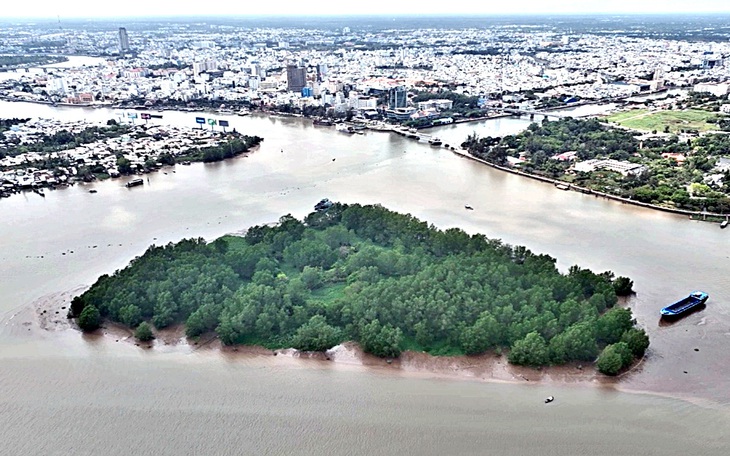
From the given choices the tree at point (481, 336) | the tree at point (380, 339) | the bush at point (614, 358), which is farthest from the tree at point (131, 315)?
the bush at point (614, 358)

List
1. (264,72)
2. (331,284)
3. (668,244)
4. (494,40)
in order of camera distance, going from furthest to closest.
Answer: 1. (494,40)
2. (264,72)
3. (668,244)
4. (331,284)

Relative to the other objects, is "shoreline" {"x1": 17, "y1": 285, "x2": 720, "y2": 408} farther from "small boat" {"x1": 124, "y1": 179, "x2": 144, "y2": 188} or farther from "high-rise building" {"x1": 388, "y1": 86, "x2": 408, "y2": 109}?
"high-rise building" {"x1": 388, "y1": 86, "x2": 408, "y2": 109}

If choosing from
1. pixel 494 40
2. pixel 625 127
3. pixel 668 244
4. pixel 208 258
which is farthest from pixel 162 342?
pixel 494 40

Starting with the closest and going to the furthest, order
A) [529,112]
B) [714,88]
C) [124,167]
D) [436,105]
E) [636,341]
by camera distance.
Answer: [636,341] < [124,167] < [529,112] < [436,105] < [714,88]

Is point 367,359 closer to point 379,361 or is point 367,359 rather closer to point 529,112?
point 379,361

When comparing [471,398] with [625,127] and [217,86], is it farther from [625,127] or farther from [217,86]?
[217,86]

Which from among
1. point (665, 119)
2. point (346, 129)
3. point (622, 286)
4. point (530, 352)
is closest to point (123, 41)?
point (346, 129)
